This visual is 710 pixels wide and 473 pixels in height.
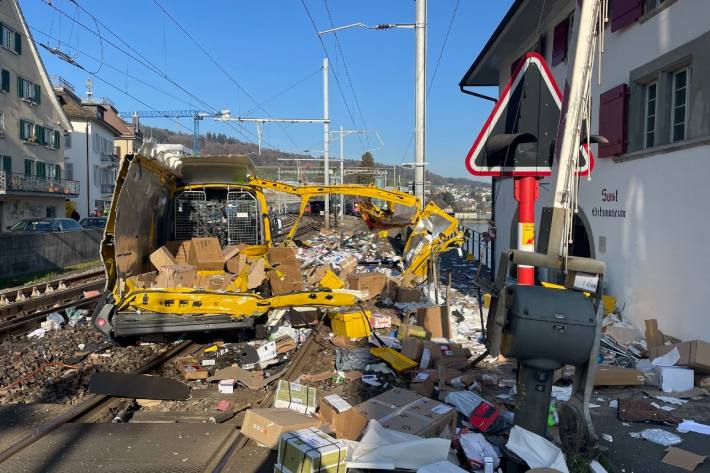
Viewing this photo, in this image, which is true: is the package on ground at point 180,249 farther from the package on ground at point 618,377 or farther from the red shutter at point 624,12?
the red shutter at point 624,12

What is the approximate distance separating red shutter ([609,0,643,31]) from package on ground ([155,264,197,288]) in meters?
7.53

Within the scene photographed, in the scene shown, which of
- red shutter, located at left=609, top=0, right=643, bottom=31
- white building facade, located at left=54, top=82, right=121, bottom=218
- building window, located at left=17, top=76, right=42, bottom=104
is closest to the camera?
red shutter, located at left=609, top=0, right=643, bottom=31

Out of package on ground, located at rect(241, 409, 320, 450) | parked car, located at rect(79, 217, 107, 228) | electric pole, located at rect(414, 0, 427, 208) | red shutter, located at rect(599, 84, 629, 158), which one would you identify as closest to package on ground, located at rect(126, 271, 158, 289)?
package on ground, located at rect(241, 409, 320, 450)

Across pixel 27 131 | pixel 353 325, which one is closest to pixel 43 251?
pixel 353 325

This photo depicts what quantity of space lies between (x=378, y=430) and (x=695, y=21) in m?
6.58

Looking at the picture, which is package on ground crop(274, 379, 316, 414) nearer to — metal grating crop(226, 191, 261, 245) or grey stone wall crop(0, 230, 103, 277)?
metal grating crop(226, 191, 261, 245)

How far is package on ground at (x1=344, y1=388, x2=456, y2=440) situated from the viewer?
4.04m

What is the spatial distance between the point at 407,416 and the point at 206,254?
4752 millimetres

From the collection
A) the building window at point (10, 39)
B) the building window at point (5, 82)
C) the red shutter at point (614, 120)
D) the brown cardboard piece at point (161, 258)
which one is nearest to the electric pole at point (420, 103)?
the red shutter at point (614, 120)

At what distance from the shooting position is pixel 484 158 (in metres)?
4.84

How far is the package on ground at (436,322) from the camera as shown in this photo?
26.5ft

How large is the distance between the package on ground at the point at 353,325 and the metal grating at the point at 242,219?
2.00 meters

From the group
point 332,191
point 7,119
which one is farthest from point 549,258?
point 7,119

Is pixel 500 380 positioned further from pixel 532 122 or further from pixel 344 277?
pixel 344 277
